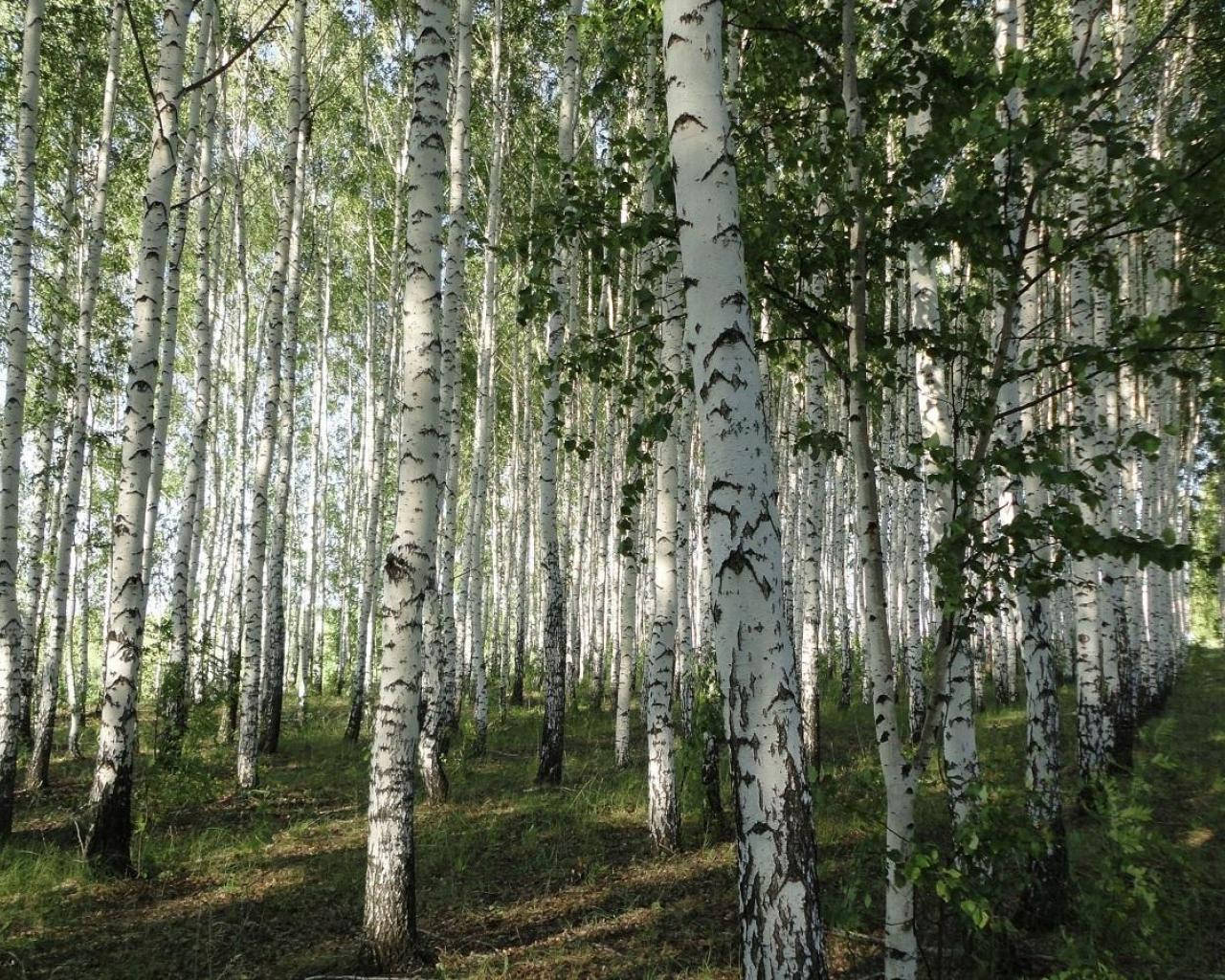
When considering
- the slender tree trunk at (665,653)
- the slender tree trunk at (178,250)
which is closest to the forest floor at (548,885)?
the slender tree trunk at (665,653)

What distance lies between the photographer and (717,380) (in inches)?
103

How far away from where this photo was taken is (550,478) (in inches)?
378

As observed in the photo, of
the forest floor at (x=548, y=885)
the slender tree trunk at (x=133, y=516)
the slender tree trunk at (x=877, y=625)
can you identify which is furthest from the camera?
the slender tree trunk at (x=133, y=516)

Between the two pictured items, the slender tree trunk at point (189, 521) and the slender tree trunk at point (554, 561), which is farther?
the slender tree trunk at point (554, 561)

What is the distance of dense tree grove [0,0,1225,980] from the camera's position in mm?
2678

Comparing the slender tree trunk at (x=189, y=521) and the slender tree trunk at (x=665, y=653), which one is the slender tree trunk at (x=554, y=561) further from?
the slender tree trunk at (x=189, y=521)

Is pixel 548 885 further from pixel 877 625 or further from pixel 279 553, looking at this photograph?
pixel 279 553

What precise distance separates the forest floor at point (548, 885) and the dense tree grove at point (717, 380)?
195 millimetres

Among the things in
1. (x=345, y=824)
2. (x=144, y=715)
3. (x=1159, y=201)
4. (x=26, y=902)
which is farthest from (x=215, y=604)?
(x=1159, y=201)

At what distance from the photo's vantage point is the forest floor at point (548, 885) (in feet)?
13.5

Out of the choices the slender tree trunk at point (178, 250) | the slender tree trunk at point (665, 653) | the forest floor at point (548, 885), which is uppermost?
the slender tree trunk at point (178, 250)

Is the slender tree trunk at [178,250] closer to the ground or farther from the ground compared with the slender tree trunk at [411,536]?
farther from the ground

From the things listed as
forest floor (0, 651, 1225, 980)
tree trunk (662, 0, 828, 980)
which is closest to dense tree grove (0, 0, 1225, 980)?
tree trunk (662, 0, 828, 980)

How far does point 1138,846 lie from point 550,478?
7.09m
